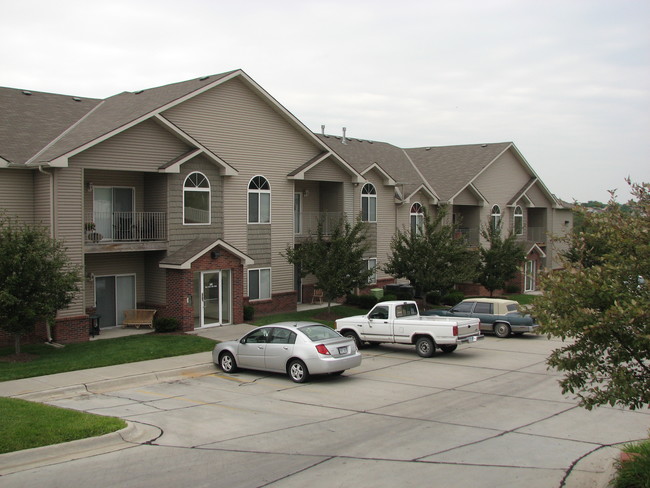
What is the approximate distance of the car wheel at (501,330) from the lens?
25750mm

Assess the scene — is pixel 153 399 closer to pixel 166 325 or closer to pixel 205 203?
pixel 166 325

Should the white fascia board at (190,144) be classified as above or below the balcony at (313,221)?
above

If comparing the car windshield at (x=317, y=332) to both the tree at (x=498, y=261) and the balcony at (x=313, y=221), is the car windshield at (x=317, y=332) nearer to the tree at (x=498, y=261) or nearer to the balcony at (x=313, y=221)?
the balcony at (x=313, y=221)

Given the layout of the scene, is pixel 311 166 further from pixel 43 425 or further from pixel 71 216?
pixel 43 425

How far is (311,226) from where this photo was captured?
33.2m

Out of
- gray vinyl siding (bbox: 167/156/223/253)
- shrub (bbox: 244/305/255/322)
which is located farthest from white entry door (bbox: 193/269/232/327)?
gray vinyl siding (bbox: 167/156/223/253)

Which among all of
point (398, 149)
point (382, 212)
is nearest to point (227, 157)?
point (382, 212)

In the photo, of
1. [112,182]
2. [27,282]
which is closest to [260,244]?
[112,182]

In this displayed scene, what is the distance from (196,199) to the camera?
85.9 feet

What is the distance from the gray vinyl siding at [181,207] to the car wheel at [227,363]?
747cm

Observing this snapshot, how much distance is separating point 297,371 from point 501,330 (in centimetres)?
1149

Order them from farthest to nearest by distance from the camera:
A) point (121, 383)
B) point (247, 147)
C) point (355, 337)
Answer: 1. point (247, 147)
2. point (355, 337)
3. point (121, 383)

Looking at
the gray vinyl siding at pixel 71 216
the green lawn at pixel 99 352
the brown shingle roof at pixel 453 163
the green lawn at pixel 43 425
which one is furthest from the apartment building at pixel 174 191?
the brown shingle roof at pixel 453 163

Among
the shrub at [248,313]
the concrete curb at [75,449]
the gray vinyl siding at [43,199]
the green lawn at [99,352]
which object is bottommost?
the concrete curb at [75,449]
